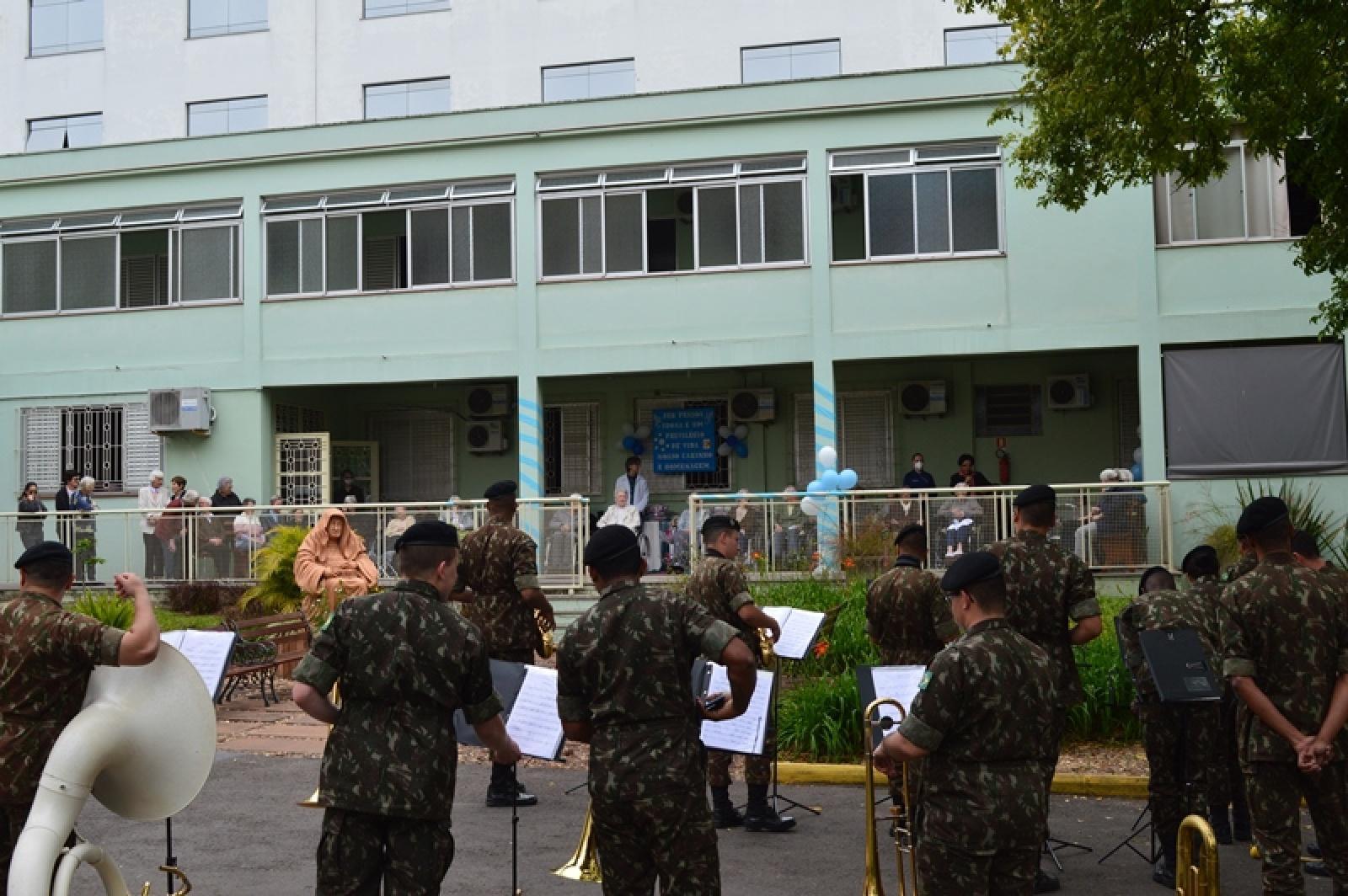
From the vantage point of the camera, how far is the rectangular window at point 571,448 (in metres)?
24.1

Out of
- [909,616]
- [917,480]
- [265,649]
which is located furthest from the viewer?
[917,480]

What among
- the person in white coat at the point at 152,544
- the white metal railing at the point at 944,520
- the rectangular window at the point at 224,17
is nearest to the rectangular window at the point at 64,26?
the rectangular window at the point at 224,17

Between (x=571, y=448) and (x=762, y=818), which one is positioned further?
(x=571, y=448)

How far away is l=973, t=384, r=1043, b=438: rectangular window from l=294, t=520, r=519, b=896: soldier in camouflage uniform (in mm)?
18158

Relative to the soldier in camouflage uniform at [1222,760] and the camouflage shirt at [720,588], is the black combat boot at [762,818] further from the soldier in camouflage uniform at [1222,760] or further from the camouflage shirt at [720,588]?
the soldier in camouflage uniform at [1222,760]

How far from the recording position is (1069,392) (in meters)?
21.9

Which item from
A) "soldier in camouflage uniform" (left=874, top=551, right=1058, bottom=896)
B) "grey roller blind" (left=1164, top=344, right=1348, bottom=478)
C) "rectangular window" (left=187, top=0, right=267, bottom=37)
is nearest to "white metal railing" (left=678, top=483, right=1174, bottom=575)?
"grey roller blind" (left=1164, top=344, right=1348, bottom=478)

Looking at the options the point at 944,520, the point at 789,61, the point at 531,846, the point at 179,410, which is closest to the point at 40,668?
the point at 531,846

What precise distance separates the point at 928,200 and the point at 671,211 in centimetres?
431

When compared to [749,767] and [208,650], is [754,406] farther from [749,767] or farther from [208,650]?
[208,650]

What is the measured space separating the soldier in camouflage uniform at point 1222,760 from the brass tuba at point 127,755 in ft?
18.8

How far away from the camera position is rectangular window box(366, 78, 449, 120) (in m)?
28.3

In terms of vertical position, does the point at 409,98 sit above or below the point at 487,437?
above

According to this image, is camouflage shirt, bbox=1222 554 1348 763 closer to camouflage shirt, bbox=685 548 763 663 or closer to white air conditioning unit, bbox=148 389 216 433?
camouflage shirt, bbox=685 548 763 663
